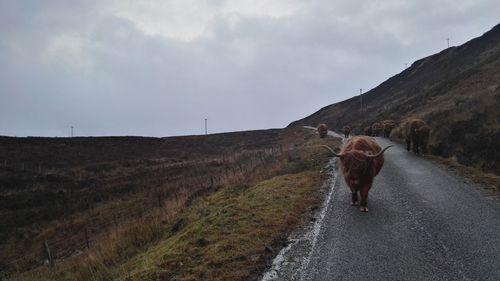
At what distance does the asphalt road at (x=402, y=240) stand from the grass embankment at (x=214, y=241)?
0.52 meters

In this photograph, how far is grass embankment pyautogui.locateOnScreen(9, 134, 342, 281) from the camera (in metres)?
6.75

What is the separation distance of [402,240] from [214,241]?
3358mm

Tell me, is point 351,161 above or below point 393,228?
above

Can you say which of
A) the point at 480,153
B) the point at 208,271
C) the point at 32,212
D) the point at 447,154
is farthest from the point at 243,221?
the point at 32,212

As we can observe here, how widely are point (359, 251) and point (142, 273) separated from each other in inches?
138

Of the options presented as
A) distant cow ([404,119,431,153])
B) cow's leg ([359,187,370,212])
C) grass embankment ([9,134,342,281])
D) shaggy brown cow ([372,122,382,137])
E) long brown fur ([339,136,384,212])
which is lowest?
grass embankment ([9,134,342,281])

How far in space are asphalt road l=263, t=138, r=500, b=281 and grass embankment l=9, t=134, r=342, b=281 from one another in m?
0.52

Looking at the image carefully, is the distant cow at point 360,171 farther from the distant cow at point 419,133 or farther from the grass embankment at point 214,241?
the distant cow at point 419,133

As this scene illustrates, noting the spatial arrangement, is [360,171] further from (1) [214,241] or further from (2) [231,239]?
(1) [214,241]

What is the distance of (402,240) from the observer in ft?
24.8

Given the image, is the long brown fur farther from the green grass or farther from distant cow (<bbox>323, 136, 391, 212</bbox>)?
the green grass

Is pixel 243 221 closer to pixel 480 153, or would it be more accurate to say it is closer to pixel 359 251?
pixel 359 251

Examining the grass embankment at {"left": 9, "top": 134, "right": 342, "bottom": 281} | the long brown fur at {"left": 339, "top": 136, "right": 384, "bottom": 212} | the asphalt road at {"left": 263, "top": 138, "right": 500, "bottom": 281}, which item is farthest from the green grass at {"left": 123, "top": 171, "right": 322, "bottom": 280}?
the long brown fur at {"left": 339, "top": 136, "right": 384, "bottom": 212}

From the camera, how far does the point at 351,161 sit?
33.2ft
